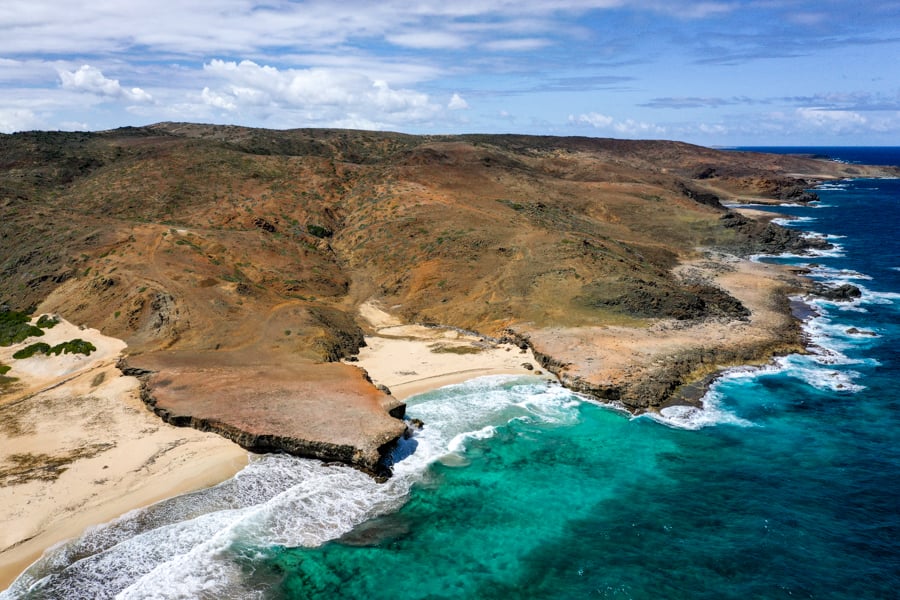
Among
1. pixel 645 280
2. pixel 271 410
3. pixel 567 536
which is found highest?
pixel 645 280

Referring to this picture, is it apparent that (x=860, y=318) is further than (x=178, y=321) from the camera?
Yes

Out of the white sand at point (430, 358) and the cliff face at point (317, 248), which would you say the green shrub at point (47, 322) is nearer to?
the cliff face at point (317, 248)

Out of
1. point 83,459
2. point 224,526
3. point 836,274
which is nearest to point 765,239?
point 836,274

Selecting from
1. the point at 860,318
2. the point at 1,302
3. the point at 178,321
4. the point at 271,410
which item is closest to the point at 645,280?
the point at 860,318

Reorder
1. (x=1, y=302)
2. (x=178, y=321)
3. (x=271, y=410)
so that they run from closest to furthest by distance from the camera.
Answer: (x=271, y=410)
(x=178, y=321)
(x=1, y=302)

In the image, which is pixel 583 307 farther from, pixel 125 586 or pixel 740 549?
pixel 125 586
